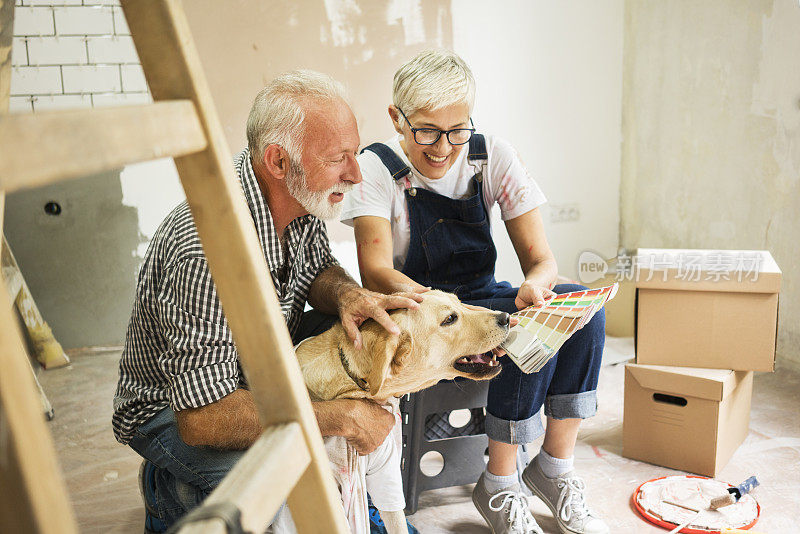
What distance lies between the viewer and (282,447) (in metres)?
0.75

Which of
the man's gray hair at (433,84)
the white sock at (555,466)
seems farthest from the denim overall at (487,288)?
the man's gray hair at (433,84)

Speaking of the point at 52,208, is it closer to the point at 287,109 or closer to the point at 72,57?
the point at 72,57

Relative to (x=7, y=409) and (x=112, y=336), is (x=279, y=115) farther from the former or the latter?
(x=112, y=336)

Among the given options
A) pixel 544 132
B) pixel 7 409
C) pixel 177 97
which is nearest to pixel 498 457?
pixel 177 97

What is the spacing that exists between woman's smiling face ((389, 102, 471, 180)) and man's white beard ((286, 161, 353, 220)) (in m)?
0.43

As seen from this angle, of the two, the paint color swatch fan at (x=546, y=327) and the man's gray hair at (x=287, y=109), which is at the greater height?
the man's gray hair at (x=287, y=109)

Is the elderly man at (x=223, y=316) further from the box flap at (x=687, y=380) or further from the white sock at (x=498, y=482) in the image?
the box flap at (x=687, y=380)

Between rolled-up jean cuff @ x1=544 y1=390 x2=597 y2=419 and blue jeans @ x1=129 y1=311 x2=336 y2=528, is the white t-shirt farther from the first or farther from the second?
blue jeans @ x1=129 y1=311 x2=336 y2=528

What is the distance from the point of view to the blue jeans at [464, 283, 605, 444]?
1947 millimetres

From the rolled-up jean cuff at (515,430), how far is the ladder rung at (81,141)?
1515mm

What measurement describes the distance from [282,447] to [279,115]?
3.24ft

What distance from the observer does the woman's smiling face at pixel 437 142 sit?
1938mm

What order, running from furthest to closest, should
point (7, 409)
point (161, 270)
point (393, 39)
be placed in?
1. point (393, 39)
2. point (161, 270)
3. point (7, 409)

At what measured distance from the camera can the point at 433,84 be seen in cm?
191
